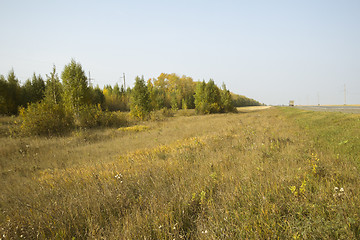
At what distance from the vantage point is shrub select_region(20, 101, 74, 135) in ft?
42.0

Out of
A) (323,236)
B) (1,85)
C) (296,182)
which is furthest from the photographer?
(1,85)

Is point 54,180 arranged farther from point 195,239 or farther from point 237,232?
point 237,232

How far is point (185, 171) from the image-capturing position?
4.38 m

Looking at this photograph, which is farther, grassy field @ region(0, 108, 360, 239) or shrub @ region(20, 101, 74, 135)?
shrub @ region(20, 101, 74, 135)

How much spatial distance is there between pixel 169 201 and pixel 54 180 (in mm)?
3384

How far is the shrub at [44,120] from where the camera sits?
504 inches

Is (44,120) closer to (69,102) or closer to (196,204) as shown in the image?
(69,102)

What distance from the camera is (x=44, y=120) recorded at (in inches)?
523

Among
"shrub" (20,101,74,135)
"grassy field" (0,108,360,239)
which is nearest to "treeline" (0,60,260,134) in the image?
"shrub" (20,101,74,135)

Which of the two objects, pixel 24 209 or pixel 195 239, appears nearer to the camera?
pixel 195 239

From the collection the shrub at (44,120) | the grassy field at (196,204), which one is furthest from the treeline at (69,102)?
the grassy field at (196,204)

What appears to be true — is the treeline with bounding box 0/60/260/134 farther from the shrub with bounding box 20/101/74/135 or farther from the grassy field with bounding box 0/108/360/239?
the grassy field with bounding box 0/108/360/239

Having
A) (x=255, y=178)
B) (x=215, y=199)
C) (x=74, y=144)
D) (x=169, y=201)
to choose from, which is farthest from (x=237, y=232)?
(x=74, y=144)

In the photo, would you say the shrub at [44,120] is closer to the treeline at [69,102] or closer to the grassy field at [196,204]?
the treeline at [69,102]
